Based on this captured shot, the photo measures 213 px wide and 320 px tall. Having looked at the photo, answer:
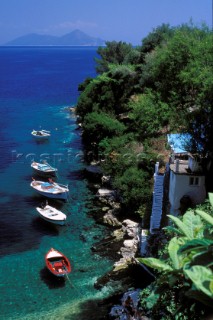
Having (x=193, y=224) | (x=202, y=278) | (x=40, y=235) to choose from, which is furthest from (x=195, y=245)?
(x=40, y=235)

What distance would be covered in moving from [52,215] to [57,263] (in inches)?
308

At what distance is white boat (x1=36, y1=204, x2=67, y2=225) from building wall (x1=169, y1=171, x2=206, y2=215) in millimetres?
11692

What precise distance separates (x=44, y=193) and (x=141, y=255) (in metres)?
15.2

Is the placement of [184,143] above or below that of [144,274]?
above

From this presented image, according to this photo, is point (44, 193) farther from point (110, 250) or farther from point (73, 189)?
point (110, 250)

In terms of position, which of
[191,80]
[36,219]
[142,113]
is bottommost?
[36,219]

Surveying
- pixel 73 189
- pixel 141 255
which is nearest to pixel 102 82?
pixel 73 189

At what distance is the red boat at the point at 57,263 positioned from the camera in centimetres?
2759

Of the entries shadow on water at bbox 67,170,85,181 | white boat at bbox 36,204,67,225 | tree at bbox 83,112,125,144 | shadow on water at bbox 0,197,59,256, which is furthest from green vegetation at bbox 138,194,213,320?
tree at bbox 83,112,125,144

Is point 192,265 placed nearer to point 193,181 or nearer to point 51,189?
point 193,181

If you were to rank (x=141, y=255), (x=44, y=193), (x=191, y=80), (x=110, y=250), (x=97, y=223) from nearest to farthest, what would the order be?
1. (x=191, y=80)
2. (x=141, y=255)
3. (x=110, y=250)
4. (x=97, y=223)
5. (x=44, y=193)

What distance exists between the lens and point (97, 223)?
3569 centimetres

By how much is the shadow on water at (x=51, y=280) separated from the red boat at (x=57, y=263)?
437mm

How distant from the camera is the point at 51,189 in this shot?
134 feet
